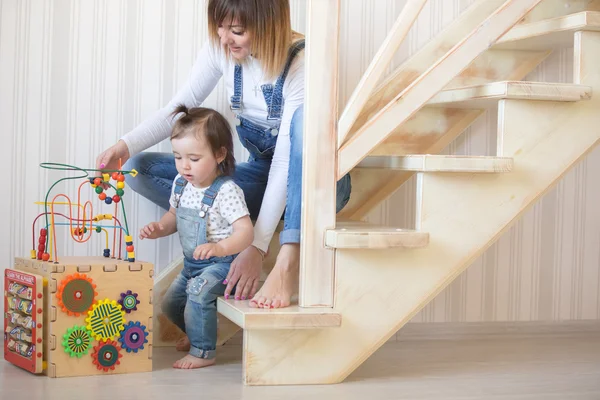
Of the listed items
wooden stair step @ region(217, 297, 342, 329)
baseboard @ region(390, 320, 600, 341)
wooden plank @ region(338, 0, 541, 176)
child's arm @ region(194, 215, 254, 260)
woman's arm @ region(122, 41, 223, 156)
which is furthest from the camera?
baseboard @ region(390, 320, 600, 341)

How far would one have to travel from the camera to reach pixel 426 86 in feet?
6.37

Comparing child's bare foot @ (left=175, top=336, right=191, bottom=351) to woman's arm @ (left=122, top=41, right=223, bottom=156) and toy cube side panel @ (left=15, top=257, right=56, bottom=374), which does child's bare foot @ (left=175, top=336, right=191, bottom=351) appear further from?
woman's arm @ (left=122, top=41, right=223, bottom=156)

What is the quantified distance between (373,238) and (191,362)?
63 centimetres

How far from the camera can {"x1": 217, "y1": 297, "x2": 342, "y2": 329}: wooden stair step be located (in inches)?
70.7

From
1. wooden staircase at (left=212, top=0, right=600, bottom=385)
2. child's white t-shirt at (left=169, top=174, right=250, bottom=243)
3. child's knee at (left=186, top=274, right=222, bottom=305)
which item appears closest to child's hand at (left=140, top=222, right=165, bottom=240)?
child's white t-shirt at (left=169, top=174, right=250, bottom=243)

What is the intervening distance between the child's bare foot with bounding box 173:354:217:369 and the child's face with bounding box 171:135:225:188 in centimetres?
50

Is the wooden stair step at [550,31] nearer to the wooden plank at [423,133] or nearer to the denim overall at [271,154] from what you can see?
the wooden plank at [423,133]

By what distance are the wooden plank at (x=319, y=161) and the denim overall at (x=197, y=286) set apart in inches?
12.5

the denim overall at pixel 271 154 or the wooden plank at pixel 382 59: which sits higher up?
the wooden plank at pixel 382 59

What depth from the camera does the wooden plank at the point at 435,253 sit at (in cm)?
189

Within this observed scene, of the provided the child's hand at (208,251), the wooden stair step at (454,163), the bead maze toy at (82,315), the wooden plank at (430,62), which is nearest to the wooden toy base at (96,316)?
the bead maze toy at (82,315)

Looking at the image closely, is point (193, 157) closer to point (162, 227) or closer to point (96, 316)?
point (162, 227)

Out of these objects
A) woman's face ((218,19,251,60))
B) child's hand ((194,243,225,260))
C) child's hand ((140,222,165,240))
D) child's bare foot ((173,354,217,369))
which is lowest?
child's bare foot ((173,354,217,369))

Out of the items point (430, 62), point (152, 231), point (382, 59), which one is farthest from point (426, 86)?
point (152, 231)
